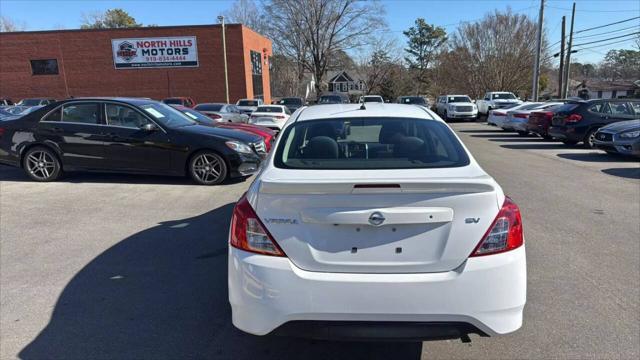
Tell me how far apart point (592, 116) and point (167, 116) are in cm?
1274

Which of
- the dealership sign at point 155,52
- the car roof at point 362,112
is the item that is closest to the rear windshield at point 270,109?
the car roof at point 362,112

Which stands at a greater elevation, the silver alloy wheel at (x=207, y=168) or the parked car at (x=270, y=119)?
→ the parked car at (x=270, y=119)

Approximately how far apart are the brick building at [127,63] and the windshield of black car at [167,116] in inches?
997

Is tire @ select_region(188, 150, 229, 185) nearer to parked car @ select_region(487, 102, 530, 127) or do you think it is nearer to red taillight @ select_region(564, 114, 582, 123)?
red taillight @ select_region(564, 114, 582, 123)

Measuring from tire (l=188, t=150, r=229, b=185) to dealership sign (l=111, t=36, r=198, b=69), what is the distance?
27.3 m

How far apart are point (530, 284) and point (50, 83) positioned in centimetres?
3909

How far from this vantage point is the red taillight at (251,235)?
7.93ft

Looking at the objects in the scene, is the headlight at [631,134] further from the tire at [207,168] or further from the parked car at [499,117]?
the tire at [207,168]

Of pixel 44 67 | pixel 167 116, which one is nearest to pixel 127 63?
pixel 44 67

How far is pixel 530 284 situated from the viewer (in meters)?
3.92

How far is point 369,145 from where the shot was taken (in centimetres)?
362

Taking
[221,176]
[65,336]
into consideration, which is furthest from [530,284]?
[221,176]

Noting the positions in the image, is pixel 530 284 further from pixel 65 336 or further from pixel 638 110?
pixel 638 110

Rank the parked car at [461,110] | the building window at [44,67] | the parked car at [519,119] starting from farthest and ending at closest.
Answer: the building window at [44,67], the parked car at [461,110], the parked car at [519,119]
